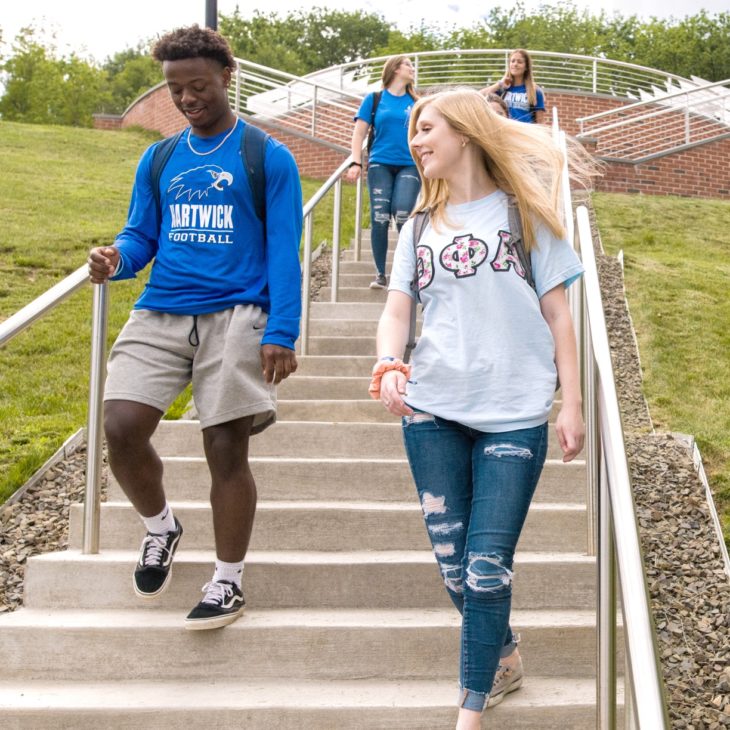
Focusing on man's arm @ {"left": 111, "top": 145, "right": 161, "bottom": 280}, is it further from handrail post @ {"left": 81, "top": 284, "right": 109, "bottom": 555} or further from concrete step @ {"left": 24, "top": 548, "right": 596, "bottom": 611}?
concrete step @ {"left": 24, "top": 548, "right": 596, "bottom": 611}

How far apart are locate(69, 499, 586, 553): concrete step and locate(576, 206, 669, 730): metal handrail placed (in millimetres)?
1073

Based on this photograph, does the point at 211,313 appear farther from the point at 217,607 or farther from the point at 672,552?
the point at 672,552

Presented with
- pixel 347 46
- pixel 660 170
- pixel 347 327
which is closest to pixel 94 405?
pixel 347 327

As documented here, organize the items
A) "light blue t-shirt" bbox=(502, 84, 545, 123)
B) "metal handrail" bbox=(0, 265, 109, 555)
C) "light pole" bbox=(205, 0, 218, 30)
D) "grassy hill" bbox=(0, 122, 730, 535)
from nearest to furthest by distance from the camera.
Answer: "metal handrail" bbox=(0, 265, 109, 555) → "grassy hill" bbox=(0, 122, 730, 535) → "light blue t-shirt" bbox=(502, 84, 545, 123) → "light pole" bbox=(205, 0, 218, 30)

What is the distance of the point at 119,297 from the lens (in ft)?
25.2

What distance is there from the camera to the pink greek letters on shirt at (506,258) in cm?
255

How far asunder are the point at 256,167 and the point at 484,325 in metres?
0.99

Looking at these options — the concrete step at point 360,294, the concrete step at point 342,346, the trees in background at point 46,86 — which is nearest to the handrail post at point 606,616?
the concrete step at point 342,346

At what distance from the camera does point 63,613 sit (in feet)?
10.9

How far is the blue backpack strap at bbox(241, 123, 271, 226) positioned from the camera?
3.14 m

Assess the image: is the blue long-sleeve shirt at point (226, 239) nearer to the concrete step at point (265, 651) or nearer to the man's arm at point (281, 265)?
the man's arm at point (281, 265)

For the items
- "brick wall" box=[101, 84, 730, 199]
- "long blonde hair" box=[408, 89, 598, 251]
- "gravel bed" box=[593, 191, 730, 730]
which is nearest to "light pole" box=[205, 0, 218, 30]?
"gravel bed" box=[593, 191, 730, 730]

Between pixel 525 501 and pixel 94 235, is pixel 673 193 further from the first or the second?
Result: pixel 525 501

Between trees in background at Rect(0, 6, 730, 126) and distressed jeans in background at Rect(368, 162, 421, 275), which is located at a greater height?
trees in background at Rect(0, 6, 730, 126)
